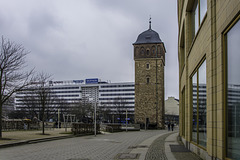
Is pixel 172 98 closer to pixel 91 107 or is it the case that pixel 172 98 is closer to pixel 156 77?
pixel 91 107

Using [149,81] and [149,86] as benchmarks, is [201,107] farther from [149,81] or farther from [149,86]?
[149,81]

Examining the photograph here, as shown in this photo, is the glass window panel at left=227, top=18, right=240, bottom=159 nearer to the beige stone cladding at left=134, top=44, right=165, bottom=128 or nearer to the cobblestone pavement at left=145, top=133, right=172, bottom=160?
the cobblestone pavement at left=145, top=133, right=172, bottom=160

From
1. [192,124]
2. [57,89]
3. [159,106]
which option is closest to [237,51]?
[192,124]

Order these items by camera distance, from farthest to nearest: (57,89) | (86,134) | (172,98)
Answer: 1. (57,89)
2. (172,98)
3. (86,134)

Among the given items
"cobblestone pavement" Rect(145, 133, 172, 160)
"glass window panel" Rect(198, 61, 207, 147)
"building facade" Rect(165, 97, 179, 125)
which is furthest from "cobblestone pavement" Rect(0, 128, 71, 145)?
"building facade" Rect(165, 97, 179, 125)

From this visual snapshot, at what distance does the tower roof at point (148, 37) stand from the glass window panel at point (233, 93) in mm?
64007

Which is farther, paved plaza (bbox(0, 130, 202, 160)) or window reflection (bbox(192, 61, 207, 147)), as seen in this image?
paved plaza (bbox(0, 130, 202, 160))

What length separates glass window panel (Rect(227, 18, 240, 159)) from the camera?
663cm

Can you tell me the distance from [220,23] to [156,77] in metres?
60.2

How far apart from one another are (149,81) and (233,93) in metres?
61.1

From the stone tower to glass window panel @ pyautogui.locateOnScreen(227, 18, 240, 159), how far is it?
57.1 metres

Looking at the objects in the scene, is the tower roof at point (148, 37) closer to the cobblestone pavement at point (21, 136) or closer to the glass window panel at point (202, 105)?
the cobblestone pavement at point (21, 136)

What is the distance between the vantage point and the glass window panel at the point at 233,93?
21.8 feet

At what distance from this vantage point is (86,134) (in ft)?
102
